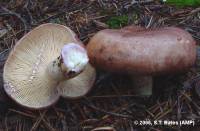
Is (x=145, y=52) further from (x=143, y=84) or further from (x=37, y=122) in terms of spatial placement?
(x=37, y=122)

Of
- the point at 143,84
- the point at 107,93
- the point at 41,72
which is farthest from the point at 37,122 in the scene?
the point at 143,84

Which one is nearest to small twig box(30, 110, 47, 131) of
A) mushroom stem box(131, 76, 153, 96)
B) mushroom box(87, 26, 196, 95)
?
mushroom box(87, 26, 196, 95)

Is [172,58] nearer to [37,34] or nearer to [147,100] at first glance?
[147,100]

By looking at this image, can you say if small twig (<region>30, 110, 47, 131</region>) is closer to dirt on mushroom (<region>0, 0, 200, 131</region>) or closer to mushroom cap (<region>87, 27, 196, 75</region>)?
dirt on mushroom (<region>0, 0, 200, 131</region>)

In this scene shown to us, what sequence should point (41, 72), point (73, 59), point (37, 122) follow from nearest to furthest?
point (73, 59) < point (37, 122) < point (41, 72)

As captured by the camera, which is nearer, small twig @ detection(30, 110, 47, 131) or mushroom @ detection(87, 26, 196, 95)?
mushroom @ detection(87, 26, 196, 95)

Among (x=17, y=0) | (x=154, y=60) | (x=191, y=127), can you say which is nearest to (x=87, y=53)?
(x=154, y=60)
